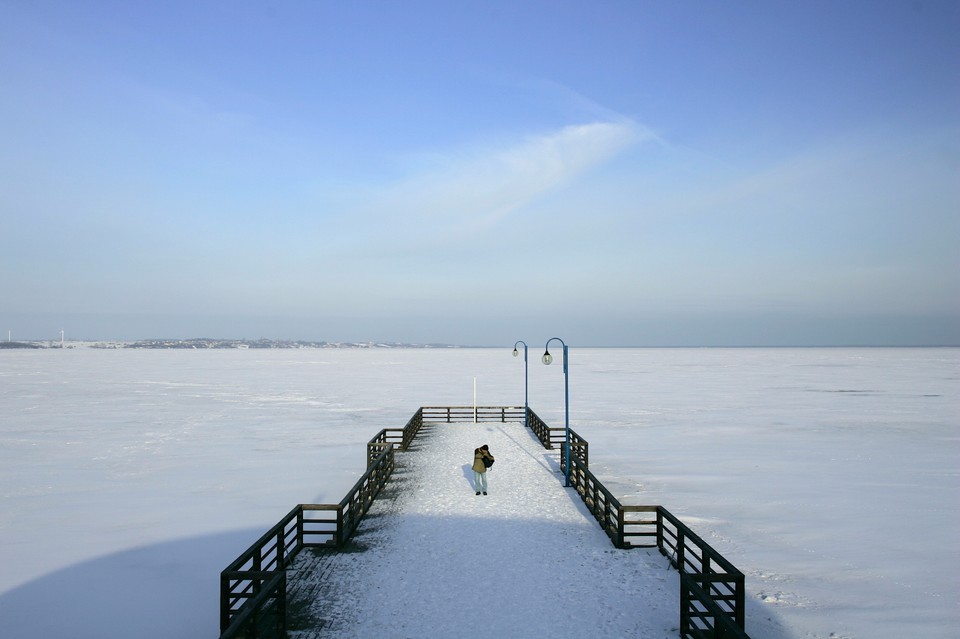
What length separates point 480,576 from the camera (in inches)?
435

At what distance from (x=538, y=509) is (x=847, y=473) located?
1605 centimetres

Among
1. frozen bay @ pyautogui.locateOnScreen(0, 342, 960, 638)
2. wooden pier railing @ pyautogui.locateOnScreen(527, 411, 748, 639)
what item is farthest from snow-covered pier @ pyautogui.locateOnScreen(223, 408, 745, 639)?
frozen bay @ pyautogui.locateOnScreen(0, 342, 960, 638)

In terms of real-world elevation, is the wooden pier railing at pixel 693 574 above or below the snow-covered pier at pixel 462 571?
above

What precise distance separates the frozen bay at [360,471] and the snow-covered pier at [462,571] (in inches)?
105

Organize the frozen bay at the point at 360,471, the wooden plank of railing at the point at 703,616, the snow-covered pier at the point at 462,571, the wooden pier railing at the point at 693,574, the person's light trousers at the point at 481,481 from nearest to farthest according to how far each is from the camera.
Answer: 1. the wooden plank of railing at the point at 703,616
2. the wooden pier railing at the point at 693,574
3. the snow-covered pier at the point at 462,571
4. the frozen bay at the point at 360,471
5. the person's light trousers at the point at 481,481

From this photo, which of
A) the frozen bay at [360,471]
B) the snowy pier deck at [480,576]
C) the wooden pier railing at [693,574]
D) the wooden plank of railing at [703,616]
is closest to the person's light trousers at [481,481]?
the snowy pier deck at [480,576]

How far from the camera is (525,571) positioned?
1131 centimetres

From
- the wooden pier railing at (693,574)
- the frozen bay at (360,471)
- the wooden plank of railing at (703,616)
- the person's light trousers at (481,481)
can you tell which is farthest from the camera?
the person's light trousers at (481,481)

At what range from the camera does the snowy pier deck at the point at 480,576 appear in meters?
9.23

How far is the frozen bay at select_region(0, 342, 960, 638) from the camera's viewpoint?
12914 mm

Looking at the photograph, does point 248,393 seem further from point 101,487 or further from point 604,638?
point 604,638

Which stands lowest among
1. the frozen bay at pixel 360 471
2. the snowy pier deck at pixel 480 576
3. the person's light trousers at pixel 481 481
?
the frozen bay at pixel 360 471

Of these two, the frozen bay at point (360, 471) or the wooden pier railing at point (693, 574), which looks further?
the frozen bay at point (360, 471)

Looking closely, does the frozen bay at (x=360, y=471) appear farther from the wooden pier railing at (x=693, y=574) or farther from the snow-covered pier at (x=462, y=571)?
the snow-covered pier at (x=462, y=571)
